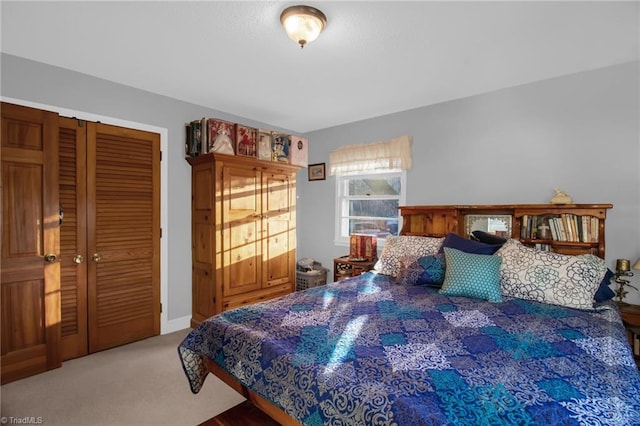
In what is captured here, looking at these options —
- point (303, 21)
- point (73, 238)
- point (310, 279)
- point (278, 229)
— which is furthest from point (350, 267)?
point (73, 238)

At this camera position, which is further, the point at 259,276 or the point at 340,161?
the point at 340,161

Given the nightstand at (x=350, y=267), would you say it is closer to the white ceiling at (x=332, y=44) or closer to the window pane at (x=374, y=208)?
the window pane at (x=374, y=208)

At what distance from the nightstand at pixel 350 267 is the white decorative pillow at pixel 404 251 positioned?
0.54 meters

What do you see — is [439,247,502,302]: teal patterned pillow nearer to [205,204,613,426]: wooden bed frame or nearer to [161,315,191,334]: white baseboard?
[205,204,613,426]: wooden bed frame

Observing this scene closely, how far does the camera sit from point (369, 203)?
424cm

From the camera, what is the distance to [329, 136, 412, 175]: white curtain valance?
3732 millimetres

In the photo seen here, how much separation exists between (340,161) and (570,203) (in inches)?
102

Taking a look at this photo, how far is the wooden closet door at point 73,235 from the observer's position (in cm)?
268

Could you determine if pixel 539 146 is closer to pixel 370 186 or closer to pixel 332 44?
pixel 370 186

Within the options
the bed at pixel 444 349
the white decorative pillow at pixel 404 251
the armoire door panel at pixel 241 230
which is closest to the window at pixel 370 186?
the white decorative pillow at pixel 404 251

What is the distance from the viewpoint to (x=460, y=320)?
5.94ft

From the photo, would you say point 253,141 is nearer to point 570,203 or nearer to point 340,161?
point 340,161

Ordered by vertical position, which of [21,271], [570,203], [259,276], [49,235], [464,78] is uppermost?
[464,78]

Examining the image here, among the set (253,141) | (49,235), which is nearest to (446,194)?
(253,141)
